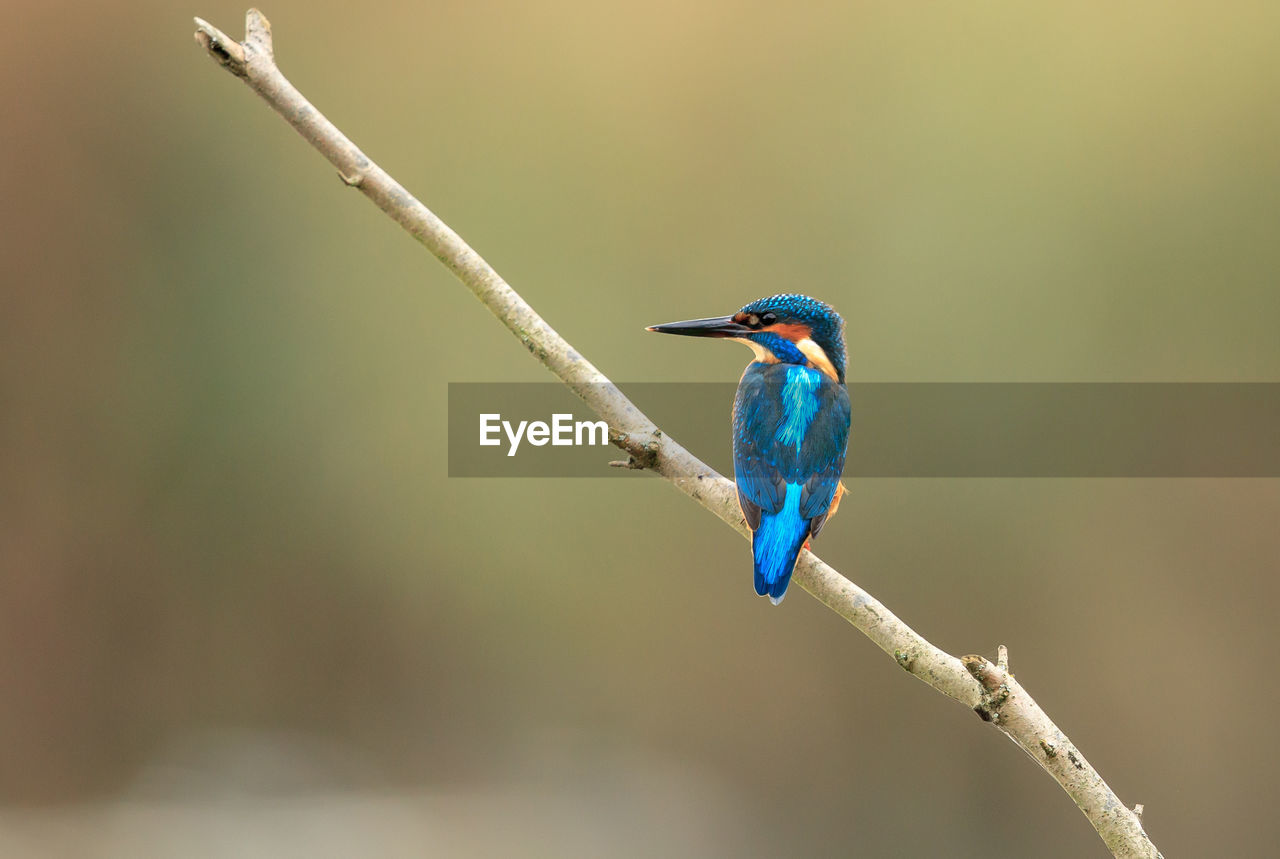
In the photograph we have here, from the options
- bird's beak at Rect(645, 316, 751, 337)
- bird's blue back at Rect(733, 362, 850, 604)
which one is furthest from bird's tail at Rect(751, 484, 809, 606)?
bird's beak at Rect(645, 316, 751, 337)

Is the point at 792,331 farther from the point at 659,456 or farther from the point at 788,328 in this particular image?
the point at 659,456

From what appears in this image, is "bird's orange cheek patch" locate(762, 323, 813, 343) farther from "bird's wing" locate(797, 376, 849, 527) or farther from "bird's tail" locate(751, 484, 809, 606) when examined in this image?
"bird's tail" locate(751, 484, 809, 606)

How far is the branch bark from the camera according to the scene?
0.80m

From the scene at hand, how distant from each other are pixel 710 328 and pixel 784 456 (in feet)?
0.57

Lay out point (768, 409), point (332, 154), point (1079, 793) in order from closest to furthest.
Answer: point (1079, 793) → point (332, 154) → point (768, 409)

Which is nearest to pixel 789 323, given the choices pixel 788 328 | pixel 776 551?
pixel 788 328

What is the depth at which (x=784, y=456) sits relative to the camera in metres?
1.25

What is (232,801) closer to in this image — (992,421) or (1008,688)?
(992,421)

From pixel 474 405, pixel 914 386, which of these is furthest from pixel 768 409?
pixel 914 386

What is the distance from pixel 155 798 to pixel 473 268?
3.04 m

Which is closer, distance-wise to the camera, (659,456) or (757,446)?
(659,456)

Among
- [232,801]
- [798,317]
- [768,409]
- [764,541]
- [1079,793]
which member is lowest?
[232,801]

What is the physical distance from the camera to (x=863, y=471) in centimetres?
307

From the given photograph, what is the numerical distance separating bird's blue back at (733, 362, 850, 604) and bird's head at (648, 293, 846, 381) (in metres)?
0.02
